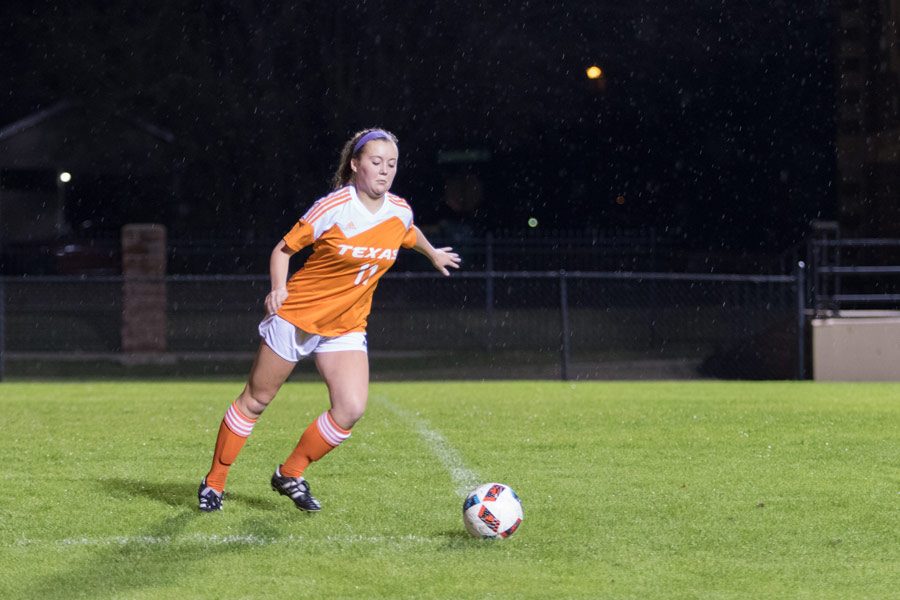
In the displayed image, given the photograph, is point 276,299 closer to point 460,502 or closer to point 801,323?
point 460,502

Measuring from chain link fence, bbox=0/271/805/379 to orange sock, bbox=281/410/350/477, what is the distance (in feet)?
26.6

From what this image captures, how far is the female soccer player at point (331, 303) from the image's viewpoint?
6.39m

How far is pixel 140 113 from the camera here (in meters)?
39.6

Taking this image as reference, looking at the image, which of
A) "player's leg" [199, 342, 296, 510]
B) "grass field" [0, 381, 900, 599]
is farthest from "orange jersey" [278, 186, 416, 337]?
"grass field" [0, 381, 900, 599]

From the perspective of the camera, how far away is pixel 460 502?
274 inches

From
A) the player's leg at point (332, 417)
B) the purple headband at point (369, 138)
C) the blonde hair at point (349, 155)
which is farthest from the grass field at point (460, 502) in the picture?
the purple headband at point (369, 138)

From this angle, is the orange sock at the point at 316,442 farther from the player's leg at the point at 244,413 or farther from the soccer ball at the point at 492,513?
the soccer ball at the point at 492,513

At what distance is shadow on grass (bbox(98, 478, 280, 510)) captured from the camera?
6984mm

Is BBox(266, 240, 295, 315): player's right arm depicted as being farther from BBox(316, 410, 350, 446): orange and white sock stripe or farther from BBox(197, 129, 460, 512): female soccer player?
BBox(316, 410, 350, 446): orange and white sock stripe

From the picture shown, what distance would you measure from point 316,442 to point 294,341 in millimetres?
587

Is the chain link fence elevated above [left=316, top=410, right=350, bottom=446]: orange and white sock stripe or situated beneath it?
situated beneath

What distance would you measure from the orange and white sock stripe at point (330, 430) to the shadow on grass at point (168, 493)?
524mm

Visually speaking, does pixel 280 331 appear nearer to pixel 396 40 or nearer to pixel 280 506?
pixel 280 506

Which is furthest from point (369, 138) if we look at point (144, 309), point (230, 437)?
point (144, 309)
